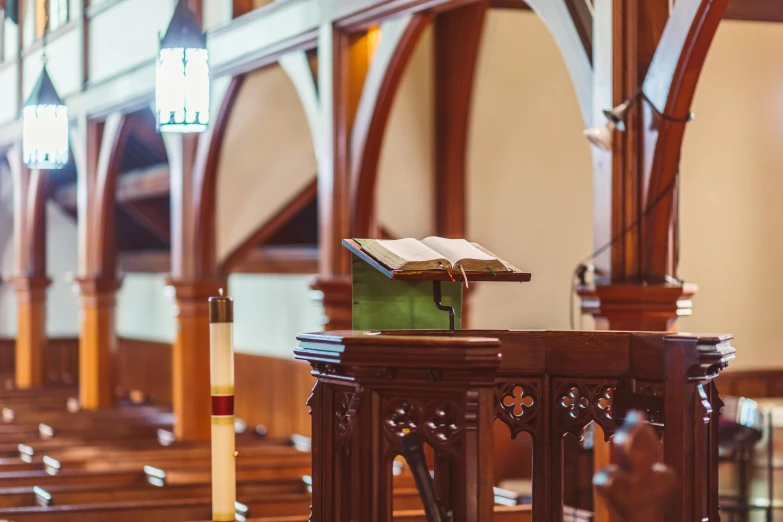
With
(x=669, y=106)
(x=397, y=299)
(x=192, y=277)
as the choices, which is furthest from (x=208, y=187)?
(x=397, y=299)

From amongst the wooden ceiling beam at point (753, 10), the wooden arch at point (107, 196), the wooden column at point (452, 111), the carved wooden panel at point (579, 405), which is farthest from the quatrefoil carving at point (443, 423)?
the wooden arch at point (107, 196)

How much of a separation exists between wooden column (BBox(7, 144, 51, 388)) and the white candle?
11.7 meters

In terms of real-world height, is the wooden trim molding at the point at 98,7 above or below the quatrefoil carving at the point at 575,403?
above

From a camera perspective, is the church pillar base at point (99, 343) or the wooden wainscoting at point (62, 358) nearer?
the church pillar base at point (99, 343)

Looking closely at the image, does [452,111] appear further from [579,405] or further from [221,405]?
[221,405]

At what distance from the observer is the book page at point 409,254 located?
3500 mm

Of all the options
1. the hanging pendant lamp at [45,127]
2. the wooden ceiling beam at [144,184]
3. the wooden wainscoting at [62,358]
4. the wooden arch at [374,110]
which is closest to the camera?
the wooden arch at [374,110]

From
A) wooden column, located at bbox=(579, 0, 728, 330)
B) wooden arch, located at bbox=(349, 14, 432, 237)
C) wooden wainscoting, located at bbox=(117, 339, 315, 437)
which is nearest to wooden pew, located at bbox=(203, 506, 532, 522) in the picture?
wooden column, located at bbox=(579, 0, 728, 330)

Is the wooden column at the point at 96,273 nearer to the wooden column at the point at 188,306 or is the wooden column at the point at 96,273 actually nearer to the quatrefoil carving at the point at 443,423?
the wooden column at the point at 188,306

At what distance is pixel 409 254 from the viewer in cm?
358

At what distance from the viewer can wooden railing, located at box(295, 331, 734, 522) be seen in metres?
3.00

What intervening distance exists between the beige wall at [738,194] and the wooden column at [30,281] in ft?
26.0

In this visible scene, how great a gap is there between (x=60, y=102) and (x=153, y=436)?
12.9 ft

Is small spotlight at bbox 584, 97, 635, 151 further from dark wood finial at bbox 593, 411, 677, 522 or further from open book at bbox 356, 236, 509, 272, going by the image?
dark wood finial at bbox 593, 411, 677, 522
